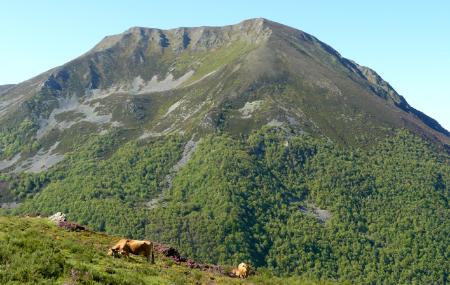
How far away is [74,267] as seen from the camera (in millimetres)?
22969

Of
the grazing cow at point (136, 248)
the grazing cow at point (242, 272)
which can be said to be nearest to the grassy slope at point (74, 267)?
the grazing cow at point (136, 248)

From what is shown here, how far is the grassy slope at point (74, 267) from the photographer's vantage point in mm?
21094

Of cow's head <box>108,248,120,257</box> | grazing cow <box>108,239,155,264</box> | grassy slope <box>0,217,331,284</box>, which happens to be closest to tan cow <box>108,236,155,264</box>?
grazing cow <box>108,239,155,264</box>

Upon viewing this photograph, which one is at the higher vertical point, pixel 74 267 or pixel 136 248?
pixel 74 267

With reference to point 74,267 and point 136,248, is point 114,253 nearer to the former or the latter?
point 136,248

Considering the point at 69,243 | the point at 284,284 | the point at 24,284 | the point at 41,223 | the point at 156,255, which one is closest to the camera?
the point at 24,284

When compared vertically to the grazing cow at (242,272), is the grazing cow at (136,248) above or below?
above

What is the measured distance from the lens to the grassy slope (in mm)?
21094

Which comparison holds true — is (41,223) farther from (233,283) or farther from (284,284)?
(284,284)

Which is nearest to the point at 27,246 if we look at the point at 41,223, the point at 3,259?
the point at 3,259

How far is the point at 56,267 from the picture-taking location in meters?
22.2

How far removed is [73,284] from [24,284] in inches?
90.5

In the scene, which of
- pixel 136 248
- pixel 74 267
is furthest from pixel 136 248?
pixel 74 267

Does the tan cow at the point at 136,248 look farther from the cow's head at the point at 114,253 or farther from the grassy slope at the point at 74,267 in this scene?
the grassy slope at the point at 74,267
